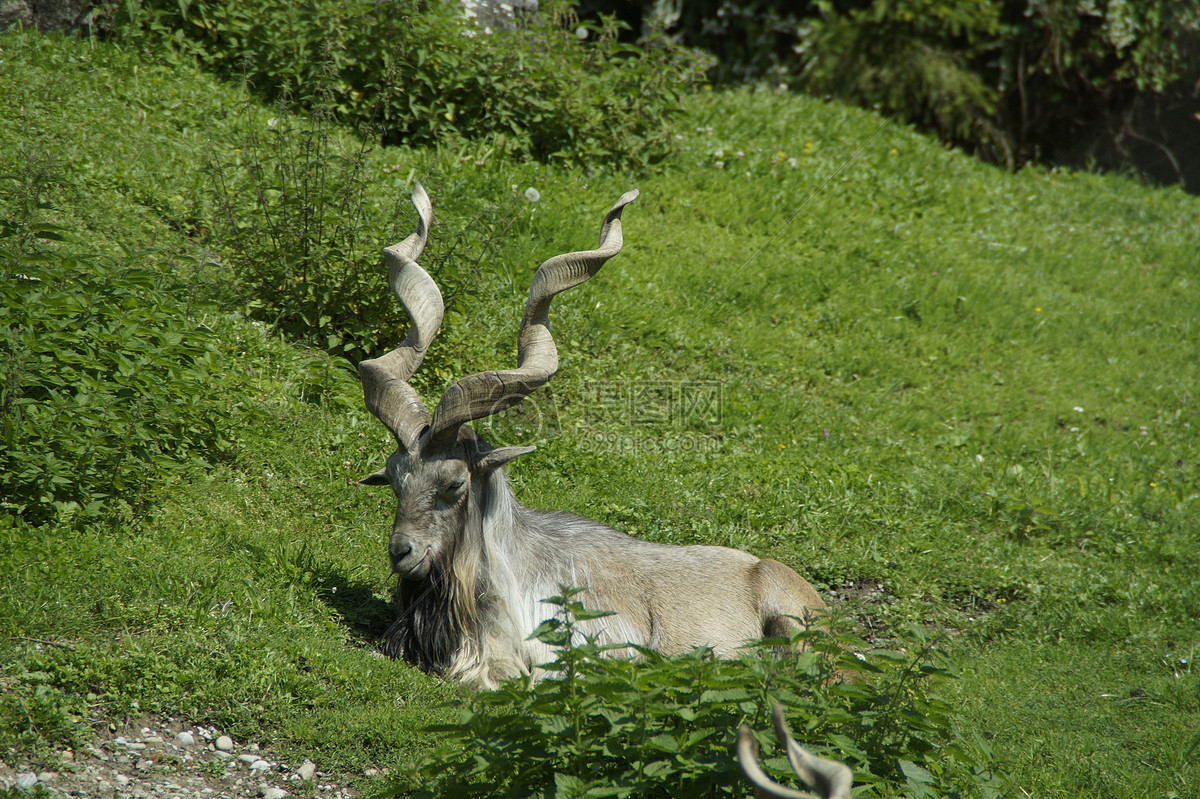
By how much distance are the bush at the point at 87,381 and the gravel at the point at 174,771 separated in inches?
58.6

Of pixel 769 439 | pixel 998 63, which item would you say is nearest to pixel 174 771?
pixel 769 439

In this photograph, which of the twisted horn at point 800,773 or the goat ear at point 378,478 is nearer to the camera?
the twisted horn at point 800,773

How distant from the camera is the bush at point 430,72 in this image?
9.28 metres

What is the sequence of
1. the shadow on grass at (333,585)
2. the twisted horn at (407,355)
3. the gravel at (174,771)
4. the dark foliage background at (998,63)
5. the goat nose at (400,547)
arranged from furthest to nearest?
the dark foliage background at (998,63) < the shadow on grass at (333,585) < the twisted horn at (407,355) < the goat nose at (400,547) < the gravel at (174,771)

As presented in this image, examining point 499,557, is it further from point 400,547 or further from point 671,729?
point 671,729

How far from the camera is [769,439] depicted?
769cm

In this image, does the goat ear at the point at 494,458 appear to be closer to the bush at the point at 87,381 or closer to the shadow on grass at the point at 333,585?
the shadow on grass at the point at 333,585

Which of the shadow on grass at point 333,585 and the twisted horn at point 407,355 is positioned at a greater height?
the twisted horn at point 407,355

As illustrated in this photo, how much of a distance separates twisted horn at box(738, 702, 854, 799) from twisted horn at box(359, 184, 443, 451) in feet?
8.97

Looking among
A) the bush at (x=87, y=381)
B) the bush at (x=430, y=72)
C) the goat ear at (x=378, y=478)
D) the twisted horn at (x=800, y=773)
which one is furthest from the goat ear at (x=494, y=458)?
the bush at (x=430, y=72)

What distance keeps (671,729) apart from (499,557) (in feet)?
6.39

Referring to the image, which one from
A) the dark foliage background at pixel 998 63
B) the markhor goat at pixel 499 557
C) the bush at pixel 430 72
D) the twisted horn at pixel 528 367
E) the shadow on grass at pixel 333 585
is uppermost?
the dark foliage background at pixel 998 63

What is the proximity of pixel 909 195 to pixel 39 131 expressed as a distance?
9001 millimetres

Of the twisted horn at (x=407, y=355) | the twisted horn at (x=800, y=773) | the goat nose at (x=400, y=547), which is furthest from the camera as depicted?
the twisted horn at (x=407, y=355)
